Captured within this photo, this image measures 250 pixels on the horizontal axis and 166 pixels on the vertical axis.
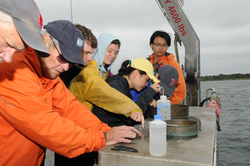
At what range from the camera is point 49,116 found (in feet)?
4.36

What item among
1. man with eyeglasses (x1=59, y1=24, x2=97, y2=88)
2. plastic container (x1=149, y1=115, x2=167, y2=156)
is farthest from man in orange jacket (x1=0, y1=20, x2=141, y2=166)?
man with eyeglasses (x1=59, y1=24, x2=97, y2=88)

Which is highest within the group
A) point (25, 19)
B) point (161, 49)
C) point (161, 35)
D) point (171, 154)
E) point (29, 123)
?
point (161, 35)

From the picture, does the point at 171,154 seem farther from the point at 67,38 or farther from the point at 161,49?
the point at 161,49

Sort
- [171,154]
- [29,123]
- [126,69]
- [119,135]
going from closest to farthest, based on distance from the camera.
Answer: [29,123] → [171,154] → [119,135] → [126,69]

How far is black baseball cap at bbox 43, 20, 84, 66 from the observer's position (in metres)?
1.52

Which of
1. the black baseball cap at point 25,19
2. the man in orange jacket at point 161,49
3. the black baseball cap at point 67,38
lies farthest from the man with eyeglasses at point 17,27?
the man in orange jacket at point 161,49

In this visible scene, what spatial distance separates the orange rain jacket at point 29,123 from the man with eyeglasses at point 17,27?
397 mm

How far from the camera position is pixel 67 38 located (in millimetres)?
1545

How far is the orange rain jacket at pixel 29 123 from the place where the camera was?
1243 millimetres

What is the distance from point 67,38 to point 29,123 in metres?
0.64

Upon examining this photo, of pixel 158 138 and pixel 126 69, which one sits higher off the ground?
pixel 126 69

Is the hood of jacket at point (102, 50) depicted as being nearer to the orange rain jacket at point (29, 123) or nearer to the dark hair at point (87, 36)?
the dark hair at point (87, 36)

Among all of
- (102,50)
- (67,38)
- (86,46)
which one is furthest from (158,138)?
(102,50)

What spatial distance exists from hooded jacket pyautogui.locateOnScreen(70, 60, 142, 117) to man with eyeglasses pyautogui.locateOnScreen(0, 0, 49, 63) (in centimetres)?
125
